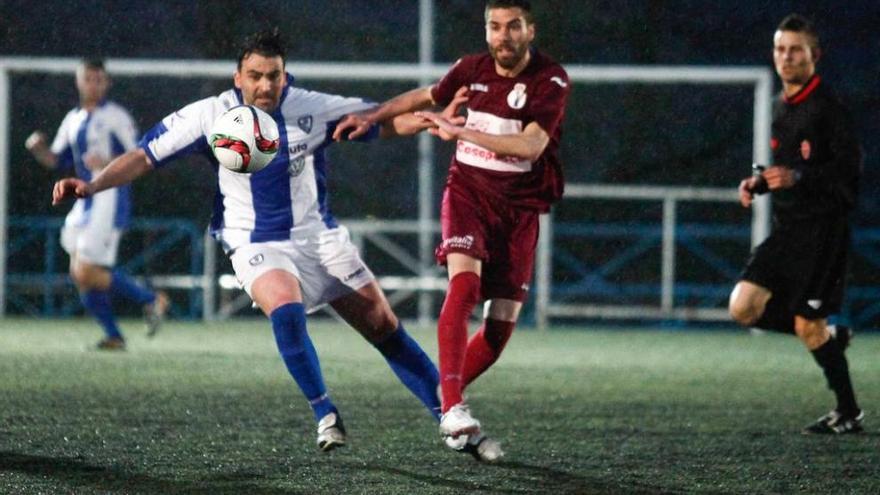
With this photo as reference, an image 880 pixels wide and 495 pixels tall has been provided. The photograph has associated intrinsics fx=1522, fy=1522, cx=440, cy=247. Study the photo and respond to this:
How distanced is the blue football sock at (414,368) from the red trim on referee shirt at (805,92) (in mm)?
2261

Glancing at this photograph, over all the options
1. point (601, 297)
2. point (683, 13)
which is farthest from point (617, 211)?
point (683, 13)

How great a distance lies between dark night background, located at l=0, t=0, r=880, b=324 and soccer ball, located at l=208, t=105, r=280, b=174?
10794 millimetres

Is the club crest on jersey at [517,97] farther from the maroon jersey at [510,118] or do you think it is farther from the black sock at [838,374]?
the black sock at [838,374]

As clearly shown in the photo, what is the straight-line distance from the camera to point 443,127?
18.8 feet

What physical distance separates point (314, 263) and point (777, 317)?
2.41 meters

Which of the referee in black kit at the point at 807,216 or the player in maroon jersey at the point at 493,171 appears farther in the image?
the referee in black kit at the point at 807,216

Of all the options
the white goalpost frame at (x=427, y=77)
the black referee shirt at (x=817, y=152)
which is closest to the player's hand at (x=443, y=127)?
the black referee shirt at (x=817, y=152)

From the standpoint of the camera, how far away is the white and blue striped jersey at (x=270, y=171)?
19.8 ft

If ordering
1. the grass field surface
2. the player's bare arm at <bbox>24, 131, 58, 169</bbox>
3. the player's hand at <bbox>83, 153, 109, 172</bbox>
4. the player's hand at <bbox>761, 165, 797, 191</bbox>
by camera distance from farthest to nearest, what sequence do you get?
the player's hand at <bbox>83, 153, 109, 172</bbox> → the player's bare arm at <bbox>24, 131, 58, 169</bbox> → the player's hand at <bbox>761, 165, 797, 191</bbox> → the grass field surface

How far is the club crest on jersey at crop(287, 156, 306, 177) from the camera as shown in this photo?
6.12 m

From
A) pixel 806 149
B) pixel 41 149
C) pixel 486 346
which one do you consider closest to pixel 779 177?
pixel 806 149

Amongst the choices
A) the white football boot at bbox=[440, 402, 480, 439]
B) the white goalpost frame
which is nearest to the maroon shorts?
the white football boot at bbox=[440, 402, 480, 439]

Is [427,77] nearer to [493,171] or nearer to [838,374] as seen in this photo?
[838,374]

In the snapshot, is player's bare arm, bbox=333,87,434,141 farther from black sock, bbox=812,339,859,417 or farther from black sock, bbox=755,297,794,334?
black sock, bbox=812,339,859,417
